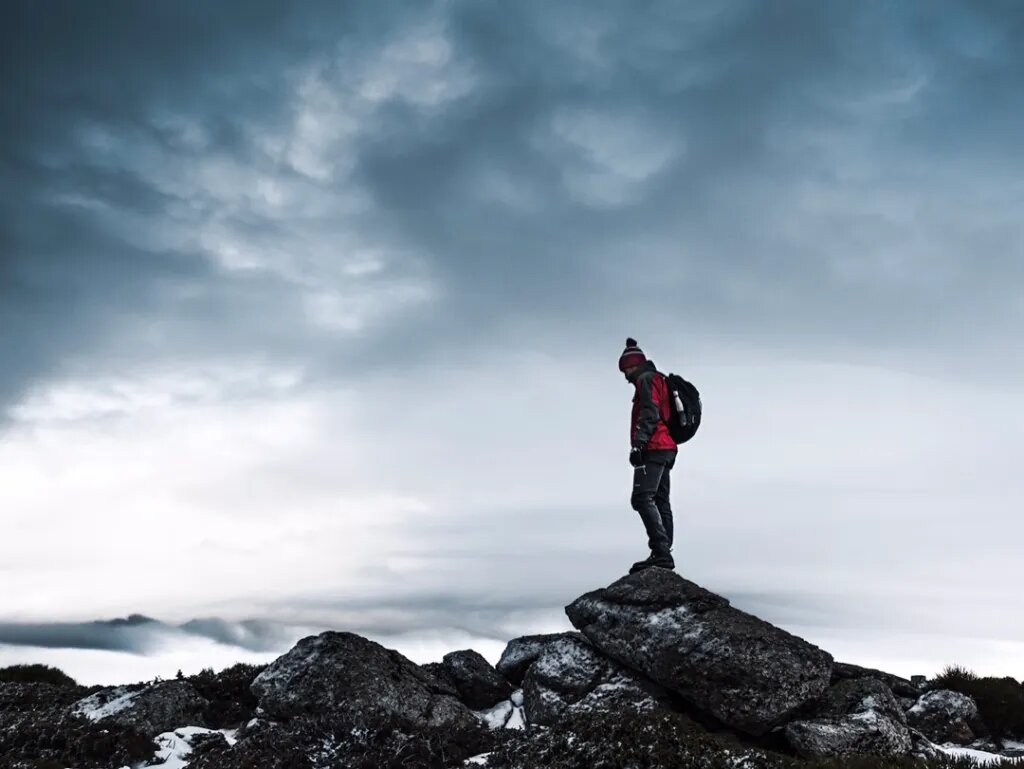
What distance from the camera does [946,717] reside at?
16.9m

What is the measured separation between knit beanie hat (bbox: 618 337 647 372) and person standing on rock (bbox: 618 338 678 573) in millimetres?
84

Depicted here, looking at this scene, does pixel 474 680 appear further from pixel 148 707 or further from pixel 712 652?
pixel 148 707

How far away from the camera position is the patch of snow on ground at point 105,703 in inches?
624

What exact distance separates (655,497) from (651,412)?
1845mm

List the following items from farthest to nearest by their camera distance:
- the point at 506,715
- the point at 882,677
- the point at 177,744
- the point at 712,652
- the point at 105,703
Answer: the point at 882,677 < the point at 506,715 < the point at 105,703 < the point at 177,744 < the point at 712,652

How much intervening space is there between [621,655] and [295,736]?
590cm

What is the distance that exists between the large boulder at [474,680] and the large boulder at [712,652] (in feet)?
8.29

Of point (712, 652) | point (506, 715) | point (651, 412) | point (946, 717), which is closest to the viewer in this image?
point (712, 652)

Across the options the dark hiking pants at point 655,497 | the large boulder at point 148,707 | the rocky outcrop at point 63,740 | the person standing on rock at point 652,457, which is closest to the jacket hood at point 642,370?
the person standing on rock at point 652,457

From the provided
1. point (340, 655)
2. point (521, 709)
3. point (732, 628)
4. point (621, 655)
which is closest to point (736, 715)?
point (732, 628)

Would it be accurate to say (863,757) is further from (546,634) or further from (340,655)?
(340,655)

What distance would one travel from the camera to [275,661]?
1636cm

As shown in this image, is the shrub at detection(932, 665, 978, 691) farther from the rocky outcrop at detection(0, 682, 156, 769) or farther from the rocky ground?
the rocky outcrop at detection(0, 682, 156, 769)

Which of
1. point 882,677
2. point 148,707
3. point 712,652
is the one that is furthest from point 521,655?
point 882,677
